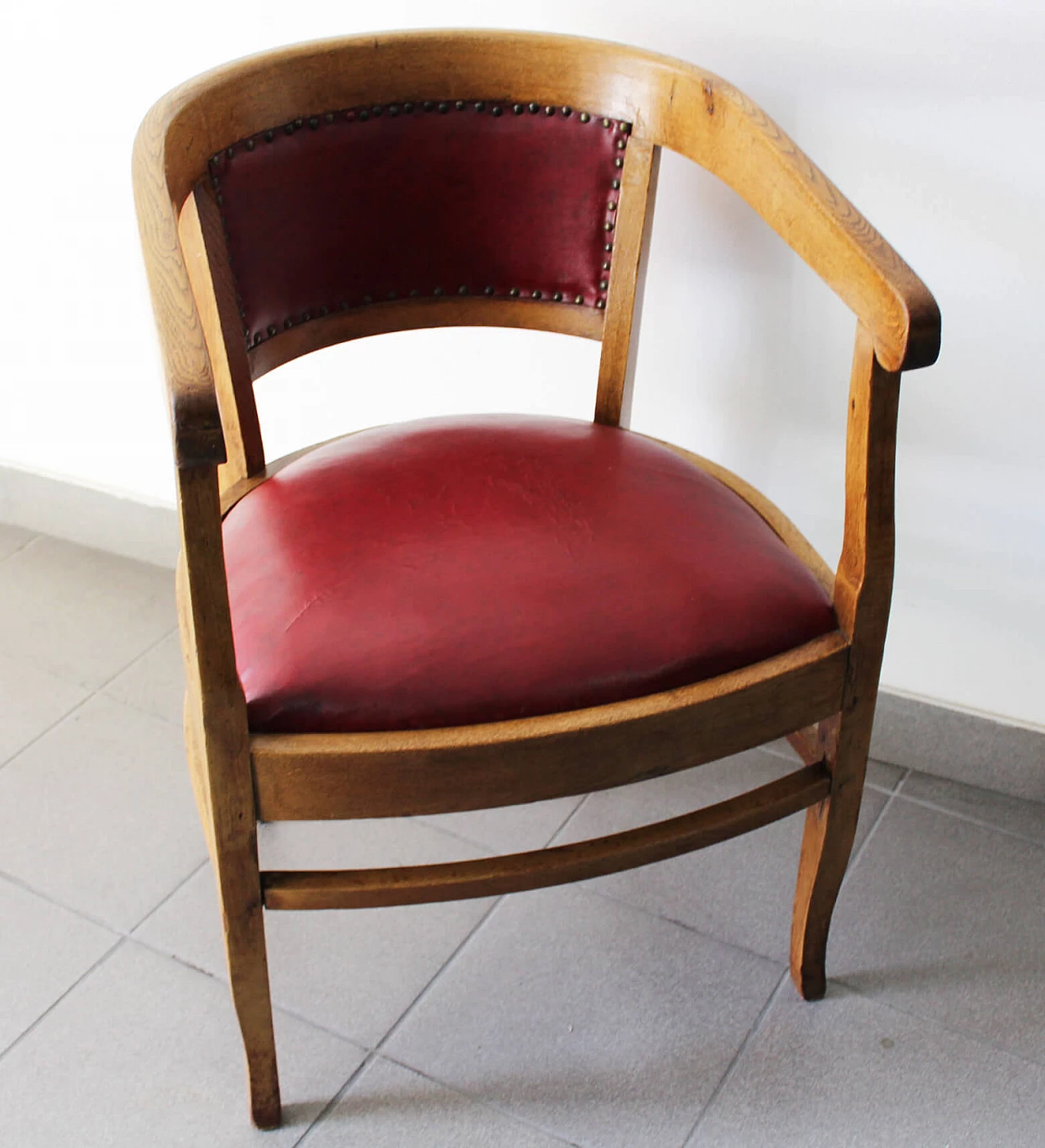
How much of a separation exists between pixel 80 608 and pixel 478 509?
99cm

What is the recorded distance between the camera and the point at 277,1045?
1249 mm

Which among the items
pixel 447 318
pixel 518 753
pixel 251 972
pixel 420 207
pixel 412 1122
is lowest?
pixel 412 1122

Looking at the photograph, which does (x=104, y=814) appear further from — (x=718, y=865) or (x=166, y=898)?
(x=718, y=865)

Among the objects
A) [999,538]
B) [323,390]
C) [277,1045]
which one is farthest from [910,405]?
[277,1045]

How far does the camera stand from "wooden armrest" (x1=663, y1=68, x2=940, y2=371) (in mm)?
866

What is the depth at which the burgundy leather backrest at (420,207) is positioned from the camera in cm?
115

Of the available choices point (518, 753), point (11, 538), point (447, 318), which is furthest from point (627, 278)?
point (11, 538)

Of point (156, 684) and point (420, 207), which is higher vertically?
point (420, 207)

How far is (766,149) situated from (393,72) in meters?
0.36

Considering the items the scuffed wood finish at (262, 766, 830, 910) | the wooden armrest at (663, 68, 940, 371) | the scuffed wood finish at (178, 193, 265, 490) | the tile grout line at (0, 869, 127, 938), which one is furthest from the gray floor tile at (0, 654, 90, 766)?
the wooden armrest at (663, 68, 940, 371)

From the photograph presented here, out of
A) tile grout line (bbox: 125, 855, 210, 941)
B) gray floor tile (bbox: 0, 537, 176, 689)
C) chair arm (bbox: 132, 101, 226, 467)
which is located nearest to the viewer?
chair arm (bbox: 132, 101, 226, 467)

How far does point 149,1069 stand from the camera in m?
1.22

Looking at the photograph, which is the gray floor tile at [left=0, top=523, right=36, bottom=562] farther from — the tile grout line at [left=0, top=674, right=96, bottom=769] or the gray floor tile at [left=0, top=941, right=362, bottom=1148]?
the gray floor tile at [left=0, top=941, right=362, bottom=1148]

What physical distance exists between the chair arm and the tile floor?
70 cm
